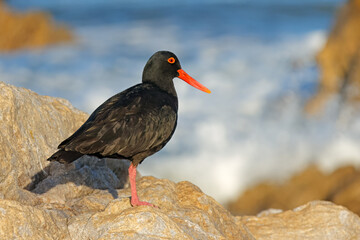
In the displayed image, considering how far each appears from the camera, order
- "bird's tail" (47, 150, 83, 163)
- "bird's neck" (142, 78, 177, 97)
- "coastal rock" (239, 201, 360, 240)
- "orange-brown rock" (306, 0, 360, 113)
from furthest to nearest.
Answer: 1. "orange-brown rock" (306, 0, 360, 113)
2. "bird's neck" (142, 78, 177, 97)
3. "coastal rock" (239, 201, 360, 240)
4. "bird's tail" (47, 150, 83, 163)

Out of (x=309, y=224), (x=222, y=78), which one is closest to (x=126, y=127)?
(x=309, y=224)

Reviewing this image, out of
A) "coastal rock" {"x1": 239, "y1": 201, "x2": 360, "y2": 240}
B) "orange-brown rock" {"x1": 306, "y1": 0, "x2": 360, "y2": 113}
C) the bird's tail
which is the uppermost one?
"orange-brown rock" {"x1": 306, "y1": 0, "x2": 360, "y2": 113}

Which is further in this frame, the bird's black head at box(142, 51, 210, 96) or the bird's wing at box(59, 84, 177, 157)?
the bird's black head at box(142, 51, 210, 96)

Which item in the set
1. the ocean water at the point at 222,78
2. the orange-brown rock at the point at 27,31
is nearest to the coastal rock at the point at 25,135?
the ocean water at the point at 222,78

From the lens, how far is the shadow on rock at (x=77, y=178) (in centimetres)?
501

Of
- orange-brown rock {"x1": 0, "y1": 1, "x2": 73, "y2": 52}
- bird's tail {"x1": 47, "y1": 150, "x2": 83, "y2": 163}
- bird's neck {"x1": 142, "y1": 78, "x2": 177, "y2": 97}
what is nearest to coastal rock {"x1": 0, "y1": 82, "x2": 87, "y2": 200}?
bird's tail {"x1": 47, "y1": 150, "x2": 83, "y2": 163}

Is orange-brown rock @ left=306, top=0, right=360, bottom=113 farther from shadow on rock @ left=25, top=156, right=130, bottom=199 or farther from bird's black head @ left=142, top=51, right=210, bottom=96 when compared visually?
shadow on rock @ left=25, top=156, right=130, bottom=199

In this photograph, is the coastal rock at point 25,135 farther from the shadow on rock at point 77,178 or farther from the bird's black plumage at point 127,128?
the bird's black plumage at point 127,128

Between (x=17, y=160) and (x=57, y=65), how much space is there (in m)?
18.4

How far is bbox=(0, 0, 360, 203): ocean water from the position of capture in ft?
44.4

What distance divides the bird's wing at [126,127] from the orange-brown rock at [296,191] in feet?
19.2

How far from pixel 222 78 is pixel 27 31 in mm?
10846

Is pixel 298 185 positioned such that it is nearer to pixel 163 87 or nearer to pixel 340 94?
pixel 340 94

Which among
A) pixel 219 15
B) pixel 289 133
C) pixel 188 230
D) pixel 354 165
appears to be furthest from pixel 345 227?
pixel 219 15
